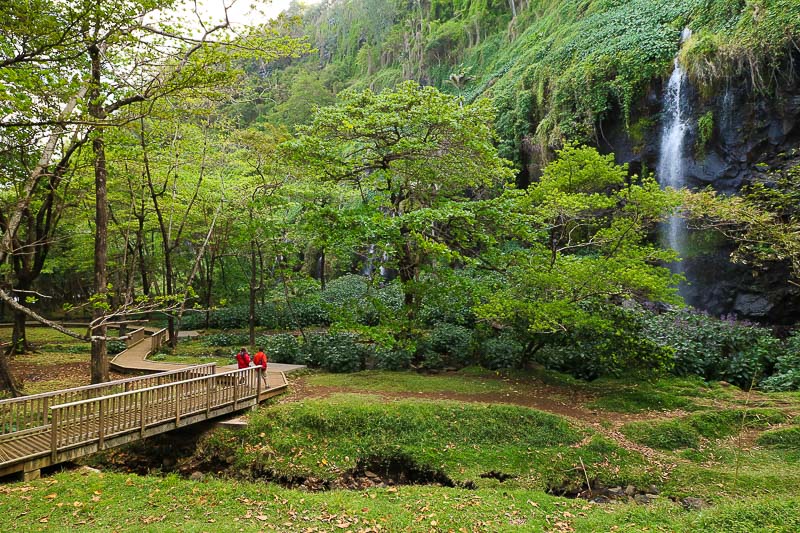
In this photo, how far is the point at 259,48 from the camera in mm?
8562

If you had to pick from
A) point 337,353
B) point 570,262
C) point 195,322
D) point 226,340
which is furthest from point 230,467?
point 195,322

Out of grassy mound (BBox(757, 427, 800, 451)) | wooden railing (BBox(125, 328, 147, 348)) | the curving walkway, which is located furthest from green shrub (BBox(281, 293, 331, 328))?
grassy mound (BBox(757, 427, 800, 451))

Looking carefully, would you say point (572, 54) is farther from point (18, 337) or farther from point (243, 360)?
point (18, 337)

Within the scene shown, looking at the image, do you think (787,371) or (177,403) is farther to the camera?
(787,371)

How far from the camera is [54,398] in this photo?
922 centimetres

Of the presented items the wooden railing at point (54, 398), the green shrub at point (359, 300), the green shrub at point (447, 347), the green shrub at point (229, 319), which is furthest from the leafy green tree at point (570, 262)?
the green shrub at point (229, 319)

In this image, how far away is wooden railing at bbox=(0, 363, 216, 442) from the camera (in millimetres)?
7762

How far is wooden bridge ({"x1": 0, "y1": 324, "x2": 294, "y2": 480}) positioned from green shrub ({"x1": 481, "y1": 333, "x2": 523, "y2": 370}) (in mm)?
7141

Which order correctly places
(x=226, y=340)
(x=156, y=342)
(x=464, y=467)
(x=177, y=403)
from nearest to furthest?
1. (x=464, y=467)
2. (x=177, y=403)
3. (x=156, y=342)
4. (x=226, y=340)

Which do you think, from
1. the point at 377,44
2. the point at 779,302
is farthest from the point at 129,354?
the point at 377,44

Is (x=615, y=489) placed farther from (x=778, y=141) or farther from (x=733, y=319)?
(x=778, y=141)

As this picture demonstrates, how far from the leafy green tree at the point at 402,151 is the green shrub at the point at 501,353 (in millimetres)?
3071

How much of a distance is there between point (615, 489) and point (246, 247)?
22770 mm

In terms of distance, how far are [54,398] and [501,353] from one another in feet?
38.9
